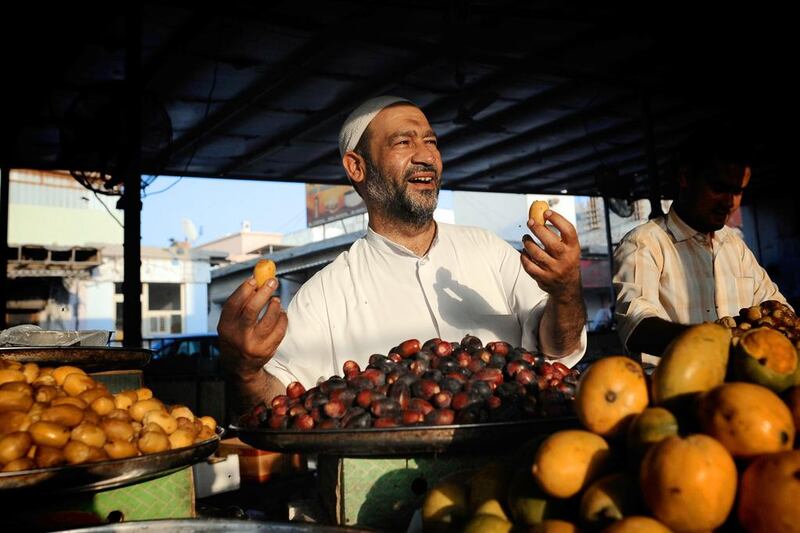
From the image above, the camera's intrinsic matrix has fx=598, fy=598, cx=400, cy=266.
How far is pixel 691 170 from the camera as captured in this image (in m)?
3.29

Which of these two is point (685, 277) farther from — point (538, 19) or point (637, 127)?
point (637, 127)

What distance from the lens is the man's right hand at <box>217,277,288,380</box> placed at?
1790mm

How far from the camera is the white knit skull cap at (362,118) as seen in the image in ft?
9.70

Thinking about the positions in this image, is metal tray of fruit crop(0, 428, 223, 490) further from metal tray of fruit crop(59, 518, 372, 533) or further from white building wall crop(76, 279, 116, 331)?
white building wall crop(76, 279, 116, 331)

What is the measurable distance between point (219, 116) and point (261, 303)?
→ 5926mm

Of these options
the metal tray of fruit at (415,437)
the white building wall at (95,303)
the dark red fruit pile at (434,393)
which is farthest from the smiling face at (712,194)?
the white building wall at (95,303)

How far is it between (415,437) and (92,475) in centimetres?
83

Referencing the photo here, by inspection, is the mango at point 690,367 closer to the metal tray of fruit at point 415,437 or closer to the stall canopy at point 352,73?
the metal tray of fruit at point 415,437

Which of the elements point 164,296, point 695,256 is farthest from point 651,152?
point 164,296

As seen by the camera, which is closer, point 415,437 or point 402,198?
point 415,437

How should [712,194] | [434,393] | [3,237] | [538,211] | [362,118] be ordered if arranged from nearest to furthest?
[434,393]
[538,211]
[362,118]
[712,194]
[3,237]

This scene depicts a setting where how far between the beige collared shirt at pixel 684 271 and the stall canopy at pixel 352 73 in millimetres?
737

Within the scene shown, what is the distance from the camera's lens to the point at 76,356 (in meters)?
2.44

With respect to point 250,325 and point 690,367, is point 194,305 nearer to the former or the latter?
point 250,325
